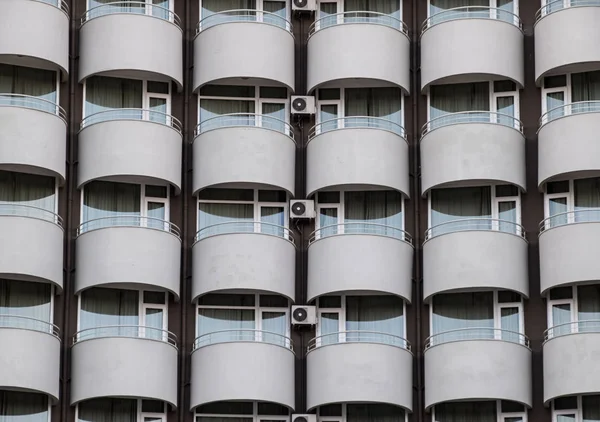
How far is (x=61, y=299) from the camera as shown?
184 feet

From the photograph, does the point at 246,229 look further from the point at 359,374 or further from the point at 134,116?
the point at 359,374

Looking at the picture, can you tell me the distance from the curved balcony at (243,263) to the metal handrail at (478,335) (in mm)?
3802

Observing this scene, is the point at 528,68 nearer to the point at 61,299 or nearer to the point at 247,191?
the point at 247,191

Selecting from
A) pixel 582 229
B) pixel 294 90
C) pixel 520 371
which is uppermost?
pixel 294 90

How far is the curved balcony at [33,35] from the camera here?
5669cm

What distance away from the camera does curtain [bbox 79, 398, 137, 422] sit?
2173 inches

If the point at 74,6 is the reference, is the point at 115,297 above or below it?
below

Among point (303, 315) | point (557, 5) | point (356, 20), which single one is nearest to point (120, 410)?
point (303, 315)

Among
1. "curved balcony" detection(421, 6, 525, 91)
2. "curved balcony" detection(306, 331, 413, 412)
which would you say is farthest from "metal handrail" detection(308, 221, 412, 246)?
"curved balcony" detection(421, 6, 525, 91)

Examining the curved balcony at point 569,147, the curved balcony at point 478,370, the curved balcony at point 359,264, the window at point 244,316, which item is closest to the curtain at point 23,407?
the window at point 244,316

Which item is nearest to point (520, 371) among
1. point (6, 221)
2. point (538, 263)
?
point (538, 263)

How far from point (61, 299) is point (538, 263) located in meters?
12.0

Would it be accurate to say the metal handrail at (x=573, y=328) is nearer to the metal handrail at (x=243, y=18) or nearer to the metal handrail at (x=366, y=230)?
the metal handrail at (x=366, y=230)

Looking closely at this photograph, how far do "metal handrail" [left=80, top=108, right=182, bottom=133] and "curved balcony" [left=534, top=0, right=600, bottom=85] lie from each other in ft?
31.0
